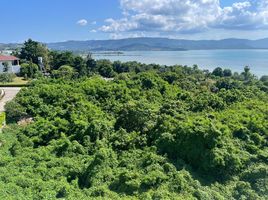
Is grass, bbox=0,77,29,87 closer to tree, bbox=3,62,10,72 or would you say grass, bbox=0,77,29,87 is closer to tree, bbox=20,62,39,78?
tree, bbox=20,62,39,78

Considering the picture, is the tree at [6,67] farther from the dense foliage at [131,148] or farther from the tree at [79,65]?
the dense foliage at [131,148]

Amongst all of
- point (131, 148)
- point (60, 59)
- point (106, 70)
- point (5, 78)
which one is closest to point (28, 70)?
point (5, 78)

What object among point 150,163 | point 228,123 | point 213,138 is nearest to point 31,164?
point 150,163

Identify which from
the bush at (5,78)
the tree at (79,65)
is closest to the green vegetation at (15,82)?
the bush at (5,78)

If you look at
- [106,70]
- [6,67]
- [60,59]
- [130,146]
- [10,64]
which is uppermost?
[60,59]

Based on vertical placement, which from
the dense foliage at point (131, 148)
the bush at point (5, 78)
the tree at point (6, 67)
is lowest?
the dense foliage at point (131, 148)

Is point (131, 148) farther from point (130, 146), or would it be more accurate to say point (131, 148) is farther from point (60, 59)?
point (60, 59)

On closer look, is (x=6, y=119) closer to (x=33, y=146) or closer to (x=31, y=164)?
(x=33, y=146)
